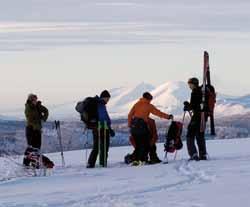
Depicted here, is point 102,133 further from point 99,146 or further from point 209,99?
point 209,99

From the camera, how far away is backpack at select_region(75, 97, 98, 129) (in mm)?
16016

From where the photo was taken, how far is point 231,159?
15.9 meters

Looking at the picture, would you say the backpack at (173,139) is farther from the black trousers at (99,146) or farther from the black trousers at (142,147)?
the black trousers at (99,146)

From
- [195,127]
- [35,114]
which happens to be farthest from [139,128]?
[35,114]

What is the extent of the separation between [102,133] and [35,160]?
139 cm

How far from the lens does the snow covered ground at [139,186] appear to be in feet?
32.6

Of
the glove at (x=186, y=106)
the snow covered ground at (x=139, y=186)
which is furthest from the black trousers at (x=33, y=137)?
the glove at (x=186, y=106)

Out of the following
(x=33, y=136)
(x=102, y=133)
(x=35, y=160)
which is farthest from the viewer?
(x=33, y=136)

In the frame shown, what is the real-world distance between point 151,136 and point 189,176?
3.90m

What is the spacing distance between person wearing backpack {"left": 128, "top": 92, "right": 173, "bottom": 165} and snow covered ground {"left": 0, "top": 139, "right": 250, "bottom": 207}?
49cm

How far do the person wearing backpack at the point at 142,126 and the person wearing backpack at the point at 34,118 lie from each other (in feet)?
5.97

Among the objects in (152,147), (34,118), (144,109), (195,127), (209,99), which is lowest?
(152,147)

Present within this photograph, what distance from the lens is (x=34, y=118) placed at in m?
16.7

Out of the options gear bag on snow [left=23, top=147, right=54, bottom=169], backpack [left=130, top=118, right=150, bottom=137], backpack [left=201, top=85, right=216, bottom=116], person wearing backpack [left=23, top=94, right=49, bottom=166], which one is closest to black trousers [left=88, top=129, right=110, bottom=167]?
backpack [left=130, top=118, right=150, bottom=137]
